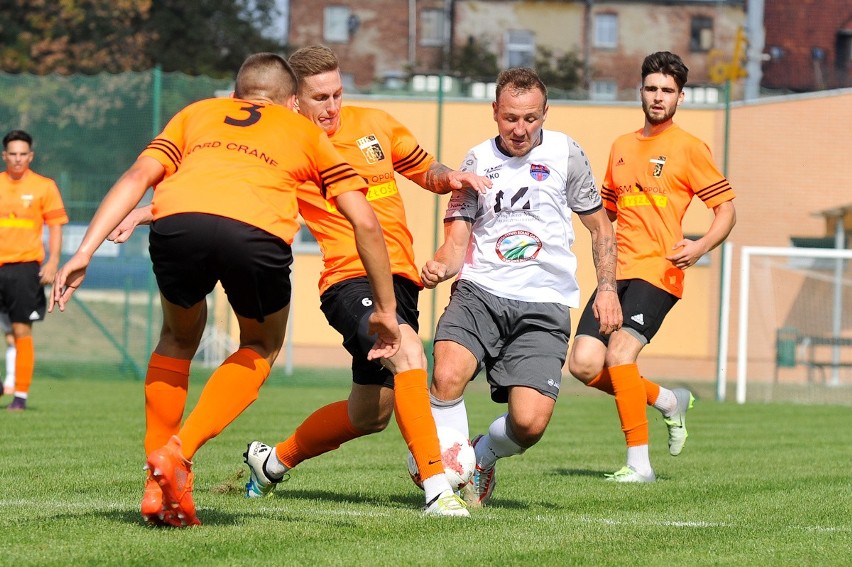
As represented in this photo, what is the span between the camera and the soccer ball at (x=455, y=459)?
229 inches

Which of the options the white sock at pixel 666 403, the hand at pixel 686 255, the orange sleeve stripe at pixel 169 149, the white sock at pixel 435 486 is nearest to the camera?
the orange sleeve stripe at pixel 169 149

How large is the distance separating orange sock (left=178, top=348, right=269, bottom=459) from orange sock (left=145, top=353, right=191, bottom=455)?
0.18 metres

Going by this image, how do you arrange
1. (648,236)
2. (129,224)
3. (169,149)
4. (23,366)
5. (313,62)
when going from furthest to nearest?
(23,366) → (648,236) → (313,62) → (129,224) → (169,149)

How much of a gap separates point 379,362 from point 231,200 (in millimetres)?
1278

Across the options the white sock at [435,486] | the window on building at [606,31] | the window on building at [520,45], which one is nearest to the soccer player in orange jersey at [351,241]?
the white sock at [435,486]

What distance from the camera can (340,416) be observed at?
21.0 ft

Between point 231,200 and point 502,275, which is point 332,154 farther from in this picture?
point 502,275

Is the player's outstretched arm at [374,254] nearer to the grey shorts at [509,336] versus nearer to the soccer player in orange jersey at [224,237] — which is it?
the soccer player in orange jersey at [224,237]

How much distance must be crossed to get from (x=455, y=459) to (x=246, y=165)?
5.26 feet

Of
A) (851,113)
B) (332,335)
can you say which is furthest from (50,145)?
(851,113)

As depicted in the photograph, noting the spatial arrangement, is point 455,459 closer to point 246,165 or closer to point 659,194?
point 246,165

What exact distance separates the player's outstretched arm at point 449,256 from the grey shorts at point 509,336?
0.20 metres

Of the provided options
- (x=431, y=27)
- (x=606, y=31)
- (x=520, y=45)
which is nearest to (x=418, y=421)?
(x=520, y=45)

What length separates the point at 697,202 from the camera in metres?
17.4
